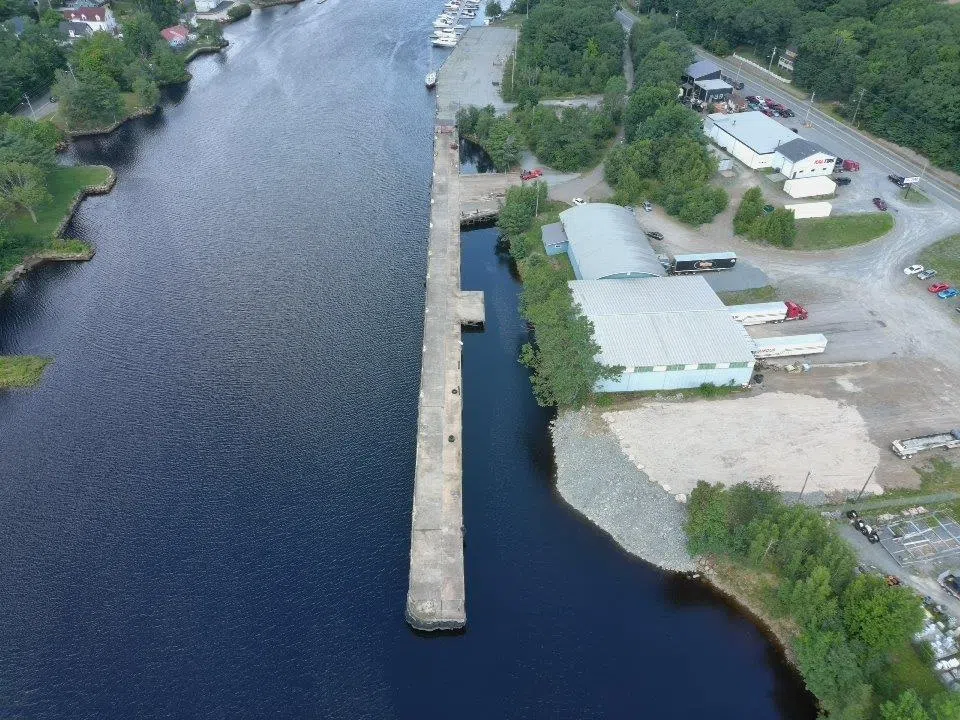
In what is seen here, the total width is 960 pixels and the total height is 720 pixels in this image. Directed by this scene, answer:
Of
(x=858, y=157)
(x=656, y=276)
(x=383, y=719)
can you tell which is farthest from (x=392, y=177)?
(x=383, y=719)

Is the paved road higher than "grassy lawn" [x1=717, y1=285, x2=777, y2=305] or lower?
higher

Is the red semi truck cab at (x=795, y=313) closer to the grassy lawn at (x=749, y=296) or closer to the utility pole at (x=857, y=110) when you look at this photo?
the grassy lawn at (x=749, y=296)

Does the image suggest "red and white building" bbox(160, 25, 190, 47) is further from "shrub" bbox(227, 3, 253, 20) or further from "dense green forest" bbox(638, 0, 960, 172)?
"dense green forest" bbox(638, 0, 960, 172)

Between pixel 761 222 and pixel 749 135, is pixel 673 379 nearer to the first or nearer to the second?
pixel 761 222

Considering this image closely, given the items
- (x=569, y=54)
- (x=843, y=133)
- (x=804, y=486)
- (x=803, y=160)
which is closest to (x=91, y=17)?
(x=569, y=54)

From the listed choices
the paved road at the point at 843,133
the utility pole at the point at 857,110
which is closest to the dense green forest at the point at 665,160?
the paved road at the point at 843,133

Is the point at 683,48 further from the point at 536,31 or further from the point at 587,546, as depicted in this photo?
the point at 587,546

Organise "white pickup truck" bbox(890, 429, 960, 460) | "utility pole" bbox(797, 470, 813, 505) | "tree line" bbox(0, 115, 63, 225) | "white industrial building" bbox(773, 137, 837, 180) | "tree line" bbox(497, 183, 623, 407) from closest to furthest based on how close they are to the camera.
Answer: "utility pole" bbox(797, 470, 813, 505) → "white pickup truck" bbox(890, 429, 960, 460) → "tree line" bbox(497, 183, 623, 407) → "tree line" bbox(0, 115, 63, 225) → "white industrial building" bbox(773, 137, 837, 180)

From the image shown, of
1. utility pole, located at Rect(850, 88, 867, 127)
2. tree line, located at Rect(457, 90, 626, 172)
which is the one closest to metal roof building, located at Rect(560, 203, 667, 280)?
tree line, located at Rect(457, 90, 626, 172)
